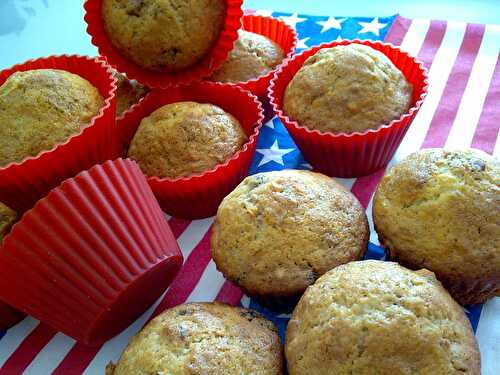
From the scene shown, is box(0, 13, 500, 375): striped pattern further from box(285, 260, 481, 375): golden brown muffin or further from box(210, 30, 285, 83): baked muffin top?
box(210, 30, 285, 83): baked muffin top

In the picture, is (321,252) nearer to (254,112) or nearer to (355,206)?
(355,206)

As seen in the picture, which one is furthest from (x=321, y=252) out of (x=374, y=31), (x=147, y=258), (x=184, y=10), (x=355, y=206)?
(x=374, y=31)

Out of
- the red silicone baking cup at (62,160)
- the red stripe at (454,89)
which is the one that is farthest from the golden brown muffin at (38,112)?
the red stripe at (454,89)

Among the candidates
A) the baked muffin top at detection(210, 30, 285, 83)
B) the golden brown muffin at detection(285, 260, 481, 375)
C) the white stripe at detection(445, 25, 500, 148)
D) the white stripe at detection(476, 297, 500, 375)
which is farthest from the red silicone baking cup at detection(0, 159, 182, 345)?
the white stripe at detection(445, 25, 500, 148)

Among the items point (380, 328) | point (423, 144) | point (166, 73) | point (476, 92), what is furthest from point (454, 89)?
point (380, 328)

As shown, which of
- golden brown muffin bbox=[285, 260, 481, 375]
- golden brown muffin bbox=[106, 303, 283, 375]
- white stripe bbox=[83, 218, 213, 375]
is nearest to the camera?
golden brown muffin bbox=[285, 260, 481, 375]
